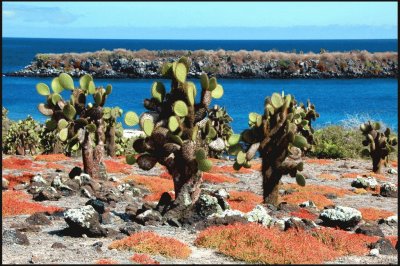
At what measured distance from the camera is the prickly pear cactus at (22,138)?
43781 millimetres

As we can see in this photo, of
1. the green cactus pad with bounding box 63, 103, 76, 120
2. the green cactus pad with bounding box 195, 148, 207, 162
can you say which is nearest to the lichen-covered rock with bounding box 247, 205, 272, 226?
the green cactus pad with bounding box 195, 148, 207, 162

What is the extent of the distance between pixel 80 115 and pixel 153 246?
1295 cm

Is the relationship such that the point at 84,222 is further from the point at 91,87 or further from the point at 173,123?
the point at 91,87

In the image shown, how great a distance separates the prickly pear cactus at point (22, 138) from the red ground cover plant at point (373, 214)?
29.1m

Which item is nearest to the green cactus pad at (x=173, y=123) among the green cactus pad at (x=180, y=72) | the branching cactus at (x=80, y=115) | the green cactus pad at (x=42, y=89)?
the green cactus pad at (x=180, y=72)

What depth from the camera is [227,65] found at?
158 metres

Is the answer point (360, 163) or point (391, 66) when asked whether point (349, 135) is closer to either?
point (360, 163)

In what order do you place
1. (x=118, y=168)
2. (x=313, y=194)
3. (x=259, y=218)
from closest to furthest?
1. (x=259, y=218)
2. (x=313, y=194)
3. (x=118, y=168)

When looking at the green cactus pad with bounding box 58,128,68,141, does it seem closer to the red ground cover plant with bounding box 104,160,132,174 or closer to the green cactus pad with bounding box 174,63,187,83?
the red ground cover plant with bounding box 104,160,132,174

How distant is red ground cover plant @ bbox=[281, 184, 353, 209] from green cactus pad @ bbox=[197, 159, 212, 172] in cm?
696

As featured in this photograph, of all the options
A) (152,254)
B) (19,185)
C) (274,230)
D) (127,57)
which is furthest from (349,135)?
(127,57)

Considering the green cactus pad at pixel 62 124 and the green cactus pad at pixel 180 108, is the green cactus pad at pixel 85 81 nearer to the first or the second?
the green cactus pad at pixel 62 124

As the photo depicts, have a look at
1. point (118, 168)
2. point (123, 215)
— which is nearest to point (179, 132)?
point (123, 215)

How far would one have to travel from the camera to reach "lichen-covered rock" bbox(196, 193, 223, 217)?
714 inches
